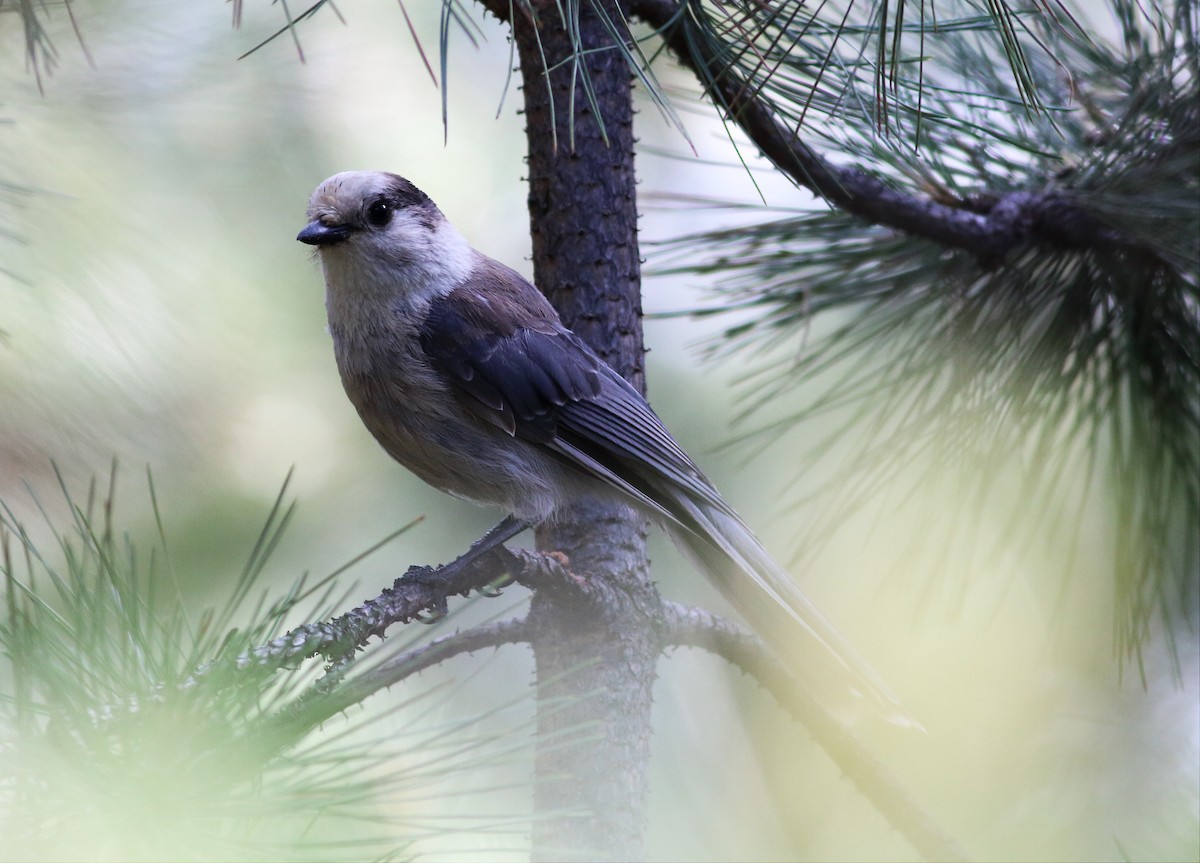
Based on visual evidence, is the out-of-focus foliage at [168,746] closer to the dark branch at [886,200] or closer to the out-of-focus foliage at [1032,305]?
the dark branch at [886,200]

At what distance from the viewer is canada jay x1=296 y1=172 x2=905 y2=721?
141 cm

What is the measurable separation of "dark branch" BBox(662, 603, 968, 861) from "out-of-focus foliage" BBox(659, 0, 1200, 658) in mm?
257

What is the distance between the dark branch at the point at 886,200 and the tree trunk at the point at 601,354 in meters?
0.09

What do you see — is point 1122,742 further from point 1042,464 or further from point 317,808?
point 317,808

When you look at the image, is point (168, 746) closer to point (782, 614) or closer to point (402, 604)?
point (402, 604)

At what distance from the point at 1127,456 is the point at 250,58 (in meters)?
1.53

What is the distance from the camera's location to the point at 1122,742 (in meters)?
2.04

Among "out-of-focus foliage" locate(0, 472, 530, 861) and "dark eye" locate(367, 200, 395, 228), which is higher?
"dark eye" locate(367, 200, 395, 228)

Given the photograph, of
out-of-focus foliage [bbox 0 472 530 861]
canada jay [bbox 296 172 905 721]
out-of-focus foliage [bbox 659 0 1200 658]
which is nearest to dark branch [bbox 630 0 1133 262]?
out-of-focus foliage [bbox 659 0 1200 658]

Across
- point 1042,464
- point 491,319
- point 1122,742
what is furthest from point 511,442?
point 1122,742

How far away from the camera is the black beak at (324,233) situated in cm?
131

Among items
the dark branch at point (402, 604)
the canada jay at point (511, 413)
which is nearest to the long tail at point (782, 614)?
the canada jay at point (511, 413)

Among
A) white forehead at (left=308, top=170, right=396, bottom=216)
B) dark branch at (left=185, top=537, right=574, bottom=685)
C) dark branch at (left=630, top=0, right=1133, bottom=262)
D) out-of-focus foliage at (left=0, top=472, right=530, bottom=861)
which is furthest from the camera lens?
white forehead at (left=308, top=170, right=396, bottom=216)

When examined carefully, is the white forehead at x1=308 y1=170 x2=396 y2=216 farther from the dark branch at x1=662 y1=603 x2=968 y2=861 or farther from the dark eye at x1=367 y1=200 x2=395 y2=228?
the dark branch at x1=662 y1=603 x2=968 y2=861
